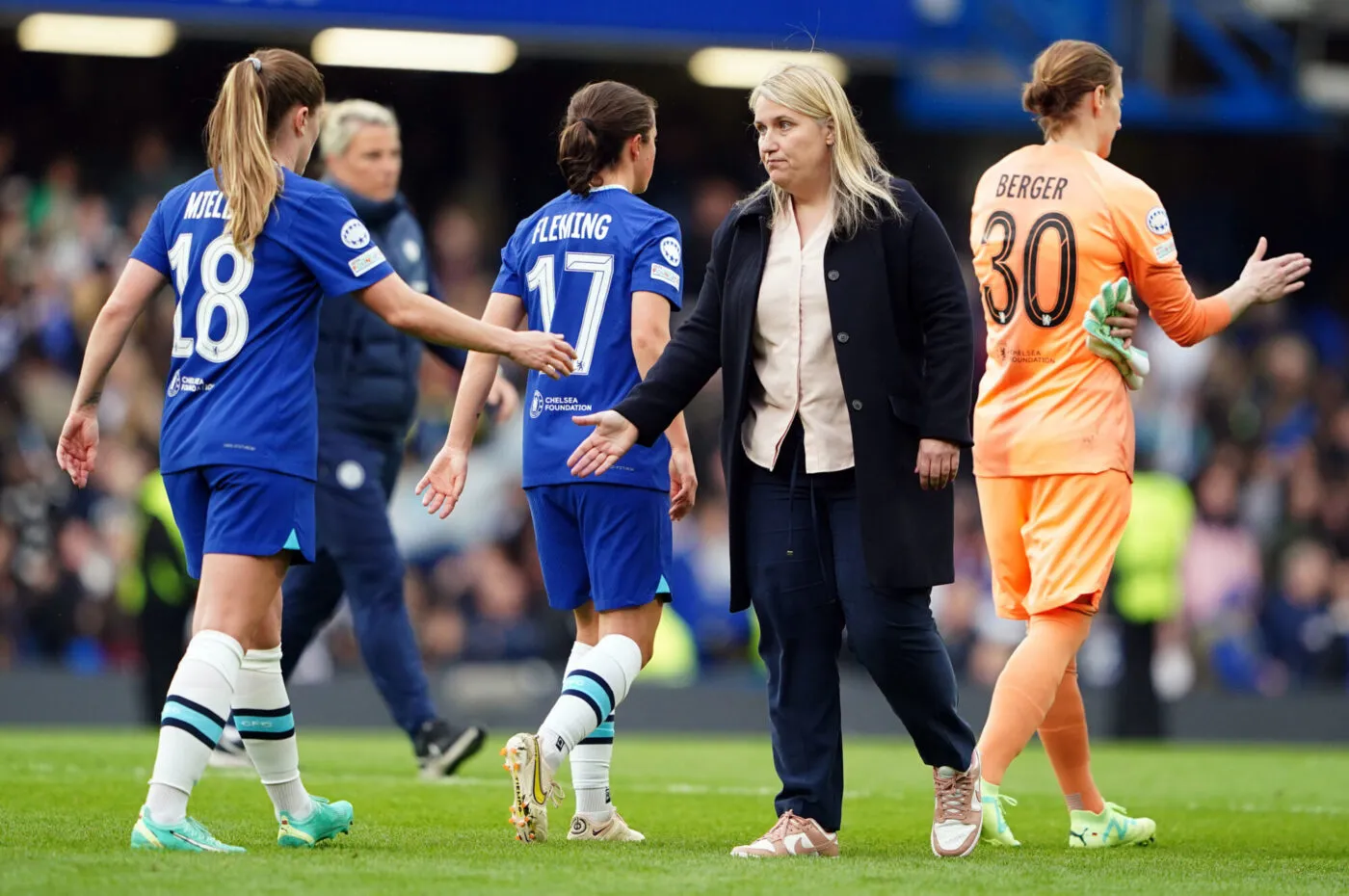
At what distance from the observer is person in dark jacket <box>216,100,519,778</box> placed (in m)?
8.18

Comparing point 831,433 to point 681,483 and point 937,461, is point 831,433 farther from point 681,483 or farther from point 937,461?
point 681,483

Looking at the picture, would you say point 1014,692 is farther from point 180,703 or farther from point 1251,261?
point 180,703

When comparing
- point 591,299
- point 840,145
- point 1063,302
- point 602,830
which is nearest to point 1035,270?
point 1063,302

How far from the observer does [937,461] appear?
5.47 metres

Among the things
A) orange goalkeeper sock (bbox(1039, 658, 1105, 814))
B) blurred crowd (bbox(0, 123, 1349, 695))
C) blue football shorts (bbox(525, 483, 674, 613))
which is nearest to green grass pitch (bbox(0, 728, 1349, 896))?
orange goalkeeper sock (bbox(1039, 658, 1105, 814))

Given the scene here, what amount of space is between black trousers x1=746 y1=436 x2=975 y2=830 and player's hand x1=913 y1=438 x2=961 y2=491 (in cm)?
A: 22

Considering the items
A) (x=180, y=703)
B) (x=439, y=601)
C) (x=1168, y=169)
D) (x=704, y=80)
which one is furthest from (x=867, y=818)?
(x=1168, y=169)

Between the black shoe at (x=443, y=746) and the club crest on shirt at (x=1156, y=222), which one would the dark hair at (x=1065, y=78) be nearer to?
the club crest on shirt at (x=1156, y=222)

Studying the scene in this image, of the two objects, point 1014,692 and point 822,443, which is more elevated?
point 822,443

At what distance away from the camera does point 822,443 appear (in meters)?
5.59

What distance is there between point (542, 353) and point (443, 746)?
3.16 metres

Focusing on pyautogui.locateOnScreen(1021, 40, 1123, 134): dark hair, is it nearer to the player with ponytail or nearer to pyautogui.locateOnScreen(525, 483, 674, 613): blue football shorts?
pyautogui.locateOnScreen(525, 483, 674, 613): blue football shorts

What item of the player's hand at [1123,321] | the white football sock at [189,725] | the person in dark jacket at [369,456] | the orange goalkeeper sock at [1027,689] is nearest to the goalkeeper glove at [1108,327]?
the player's hand at [1123,321]

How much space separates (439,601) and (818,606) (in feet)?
32.2
